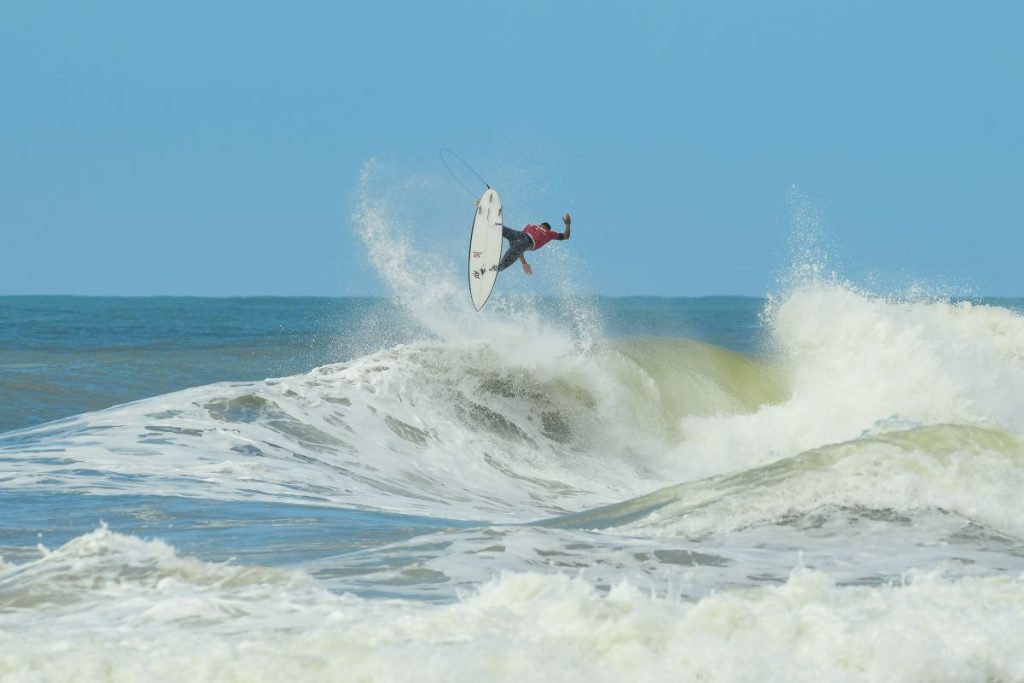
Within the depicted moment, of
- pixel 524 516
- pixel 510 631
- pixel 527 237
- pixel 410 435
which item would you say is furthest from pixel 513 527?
pixel 527 237

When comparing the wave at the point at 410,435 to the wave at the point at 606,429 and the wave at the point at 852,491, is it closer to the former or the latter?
the wave at the point at 606,429

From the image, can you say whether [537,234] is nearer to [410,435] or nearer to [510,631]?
[410,435]

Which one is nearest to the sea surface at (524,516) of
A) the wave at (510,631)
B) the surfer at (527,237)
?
the wave at (510,631)

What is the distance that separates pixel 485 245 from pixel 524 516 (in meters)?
5.88

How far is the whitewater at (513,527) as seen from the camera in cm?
498

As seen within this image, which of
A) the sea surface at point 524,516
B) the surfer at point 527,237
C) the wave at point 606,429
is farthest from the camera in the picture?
the surfer at point 527,237

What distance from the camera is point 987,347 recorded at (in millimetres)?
21234

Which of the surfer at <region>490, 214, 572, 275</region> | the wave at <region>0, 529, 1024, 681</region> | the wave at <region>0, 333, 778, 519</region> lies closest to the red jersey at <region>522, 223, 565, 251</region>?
the surfer at <region>490, 214, 572, 275</region>

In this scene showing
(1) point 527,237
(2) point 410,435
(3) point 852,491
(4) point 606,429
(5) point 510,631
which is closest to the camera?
(5) point 510,631

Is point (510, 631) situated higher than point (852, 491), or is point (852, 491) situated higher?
point (852, 491)

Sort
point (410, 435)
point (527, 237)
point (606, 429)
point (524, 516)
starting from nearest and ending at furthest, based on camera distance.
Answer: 1. point (524, 516)
2. point (410, 435)
3. point (527, 237)
4. point (606, 429)

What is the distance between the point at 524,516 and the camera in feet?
36.3

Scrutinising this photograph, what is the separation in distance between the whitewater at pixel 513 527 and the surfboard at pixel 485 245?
52.4 inches

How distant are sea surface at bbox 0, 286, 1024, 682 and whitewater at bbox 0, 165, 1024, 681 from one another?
0.03 meters
